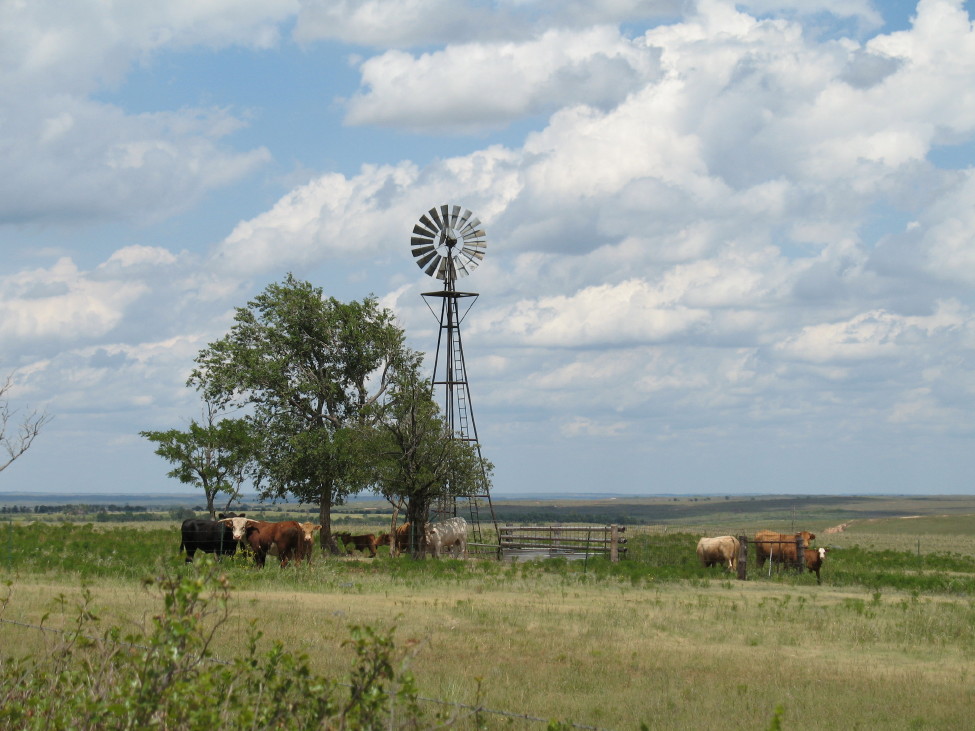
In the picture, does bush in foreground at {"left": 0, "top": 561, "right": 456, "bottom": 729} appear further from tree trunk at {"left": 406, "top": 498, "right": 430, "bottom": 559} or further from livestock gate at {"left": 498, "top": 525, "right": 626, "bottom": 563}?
livestock gate at {"left": 498, "top": 525, "right": 626, "bottom": 563}

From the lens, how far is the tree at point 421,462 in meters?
41.3

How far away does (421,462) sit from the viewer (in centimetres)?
4153

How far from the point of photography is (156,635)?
762 cm

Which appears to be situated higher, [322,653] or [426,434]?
[426,434]

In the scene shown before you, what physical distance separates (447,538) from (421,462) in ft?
9.85

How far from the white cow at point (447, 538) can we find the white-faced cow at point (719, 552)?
938 centimetres

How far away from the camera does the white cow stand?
132ft

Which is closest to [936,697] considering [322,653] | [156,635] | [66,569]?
[322,653]

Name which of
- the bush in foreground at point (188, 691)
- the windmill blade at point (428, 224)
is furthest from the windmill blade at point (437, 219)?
the bush in foreground at point (188, 691)

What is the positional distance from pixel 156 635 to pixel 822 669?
12.7 meters

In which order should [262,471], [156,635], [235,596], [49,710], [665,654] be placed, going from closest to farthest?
1. [156,635]
2. [49,710]
3. [665,654]
4. [235,596]
5. [262,471]

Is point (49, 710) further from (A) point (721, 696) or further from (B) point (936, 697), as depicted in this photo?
(B) point (936, 697)

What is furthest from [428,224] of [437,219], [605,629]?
[605,629]

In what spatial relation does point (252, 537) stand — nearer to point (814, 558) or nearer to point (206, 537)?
point (206, 537)
